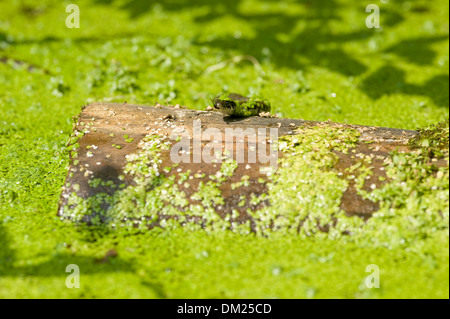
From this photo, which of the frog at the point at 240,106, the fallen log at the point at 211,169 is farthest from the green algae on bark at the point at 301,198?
the frog at the point at 240,106

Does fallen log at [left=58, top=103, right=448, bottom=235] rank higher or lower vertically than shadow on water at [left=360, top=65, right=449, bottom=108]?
lower

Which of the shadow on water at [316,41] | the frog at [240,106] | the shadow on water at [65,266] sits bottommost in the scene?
the shadow on water at [65,266]

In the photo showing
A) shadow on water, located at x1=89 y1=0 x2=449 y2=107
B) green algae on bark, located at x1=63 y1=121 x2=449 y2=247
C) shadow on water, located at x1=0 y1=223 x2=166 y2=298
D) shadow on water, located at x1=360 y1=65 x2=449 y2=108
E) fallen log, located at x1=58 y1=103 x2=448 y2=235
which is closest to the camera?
shadow on water, located at x1=0 y1=223 x2=166 y2=298

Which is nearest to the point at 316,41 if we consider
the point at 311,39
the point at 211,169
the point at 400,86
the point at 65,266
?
the point at 311,39

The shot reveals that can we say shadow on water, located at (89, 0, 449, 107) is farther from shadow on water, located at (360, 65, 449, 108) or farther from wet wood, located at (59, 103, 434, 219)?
wet wood, located at (59, 103, 434, 219)

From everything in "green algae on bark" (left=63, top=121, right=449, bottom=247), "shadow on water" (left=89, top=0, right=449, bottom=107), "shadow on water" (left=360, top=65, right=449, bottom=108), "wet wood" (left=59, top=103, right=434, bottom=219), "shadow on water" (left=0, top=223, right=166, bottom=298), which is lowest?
"shadow on water" (left=0, top=223, right=166, bottom=298)

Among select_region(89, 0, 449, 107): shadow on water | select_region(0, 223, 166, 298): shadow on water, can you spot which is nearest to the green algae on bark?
select_region(0, 223, 166, 298): shadow on water

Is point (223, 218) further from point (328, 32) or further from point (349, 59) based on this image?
point (328, 32)

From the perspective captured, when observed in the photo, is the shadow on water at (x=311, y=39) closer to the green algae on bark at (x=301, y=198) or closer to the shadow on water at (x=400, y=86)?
the shadow on water at (x=400, y=86)

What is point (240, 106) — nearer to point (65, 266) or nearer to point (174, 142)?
point (174, 142)
